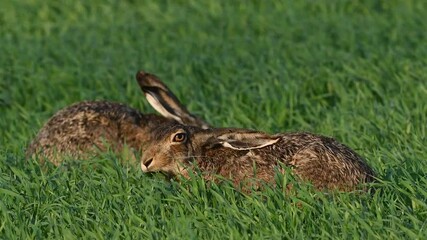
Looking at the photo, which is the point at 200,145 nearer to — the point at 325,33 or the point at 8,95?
the point at 8,95

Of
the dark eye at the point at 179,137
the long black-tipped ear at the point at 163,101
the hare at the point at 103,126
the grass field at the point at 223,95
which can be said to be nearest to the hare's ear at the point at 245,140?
the dark eye at the point at 179,137

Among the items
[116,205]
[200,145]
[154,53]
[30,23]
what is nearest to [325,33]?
[154,53]

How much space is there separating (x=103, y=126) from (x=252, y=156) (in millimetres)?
1837

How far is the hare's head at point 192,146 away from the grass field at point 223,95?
0.17 metres

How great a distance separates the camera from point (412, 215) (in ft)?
19.4

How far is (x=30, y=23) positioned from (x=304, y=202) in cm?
773

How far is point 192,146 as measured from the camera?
286 inches

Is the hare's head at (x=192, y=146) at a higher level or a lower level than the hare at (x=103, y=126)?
higher

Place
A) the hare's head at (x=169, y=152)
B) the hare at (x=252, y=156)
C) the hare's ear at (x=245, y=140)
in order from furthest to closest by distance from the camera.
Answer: the hare's head at (x=169, y=152)
the hare's ear at (x=245, y=140)
the hare at (x=252, y=156)

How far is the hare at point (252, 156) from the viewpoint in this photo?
260 inches

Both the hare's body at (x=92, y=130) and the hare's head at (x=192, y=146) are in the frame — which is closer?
the hare's head at (x=192, y=146)

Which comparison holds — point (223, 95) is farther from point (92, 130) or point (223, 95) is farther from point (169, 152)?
point (169, 152)

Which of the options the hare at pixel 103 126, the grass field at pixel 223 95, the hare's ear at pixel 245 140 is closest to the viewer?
the grass field at pixel 223 95

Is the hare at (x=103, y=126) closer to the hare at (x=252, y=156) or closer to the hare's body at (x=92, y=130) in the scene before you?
the hare's body at (x=92, y=130)
